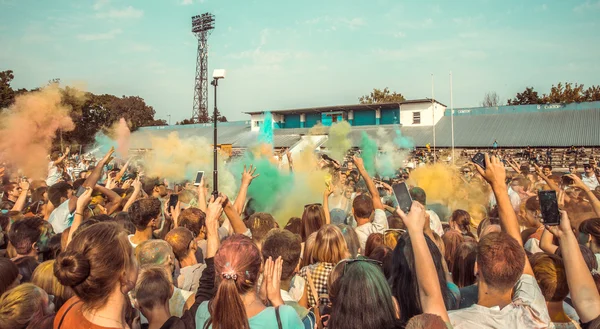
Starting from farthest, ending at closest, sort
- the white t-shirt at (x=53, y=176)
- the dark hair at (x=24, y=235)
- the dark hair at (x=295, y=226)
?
the white t-shirt at (x=53, y=176)
the dark hair at (x=295, y=226)
the dark hair at (x=24, y=235)

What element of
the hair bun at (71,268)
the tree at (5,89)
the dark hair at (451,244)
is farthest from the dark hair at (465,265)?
the tree at (5,89)

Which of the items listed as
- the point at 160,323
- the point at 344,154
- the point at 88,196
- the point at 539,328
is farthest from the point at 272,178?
the point at 344,154

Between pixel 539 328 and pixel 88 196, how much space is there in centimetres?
427

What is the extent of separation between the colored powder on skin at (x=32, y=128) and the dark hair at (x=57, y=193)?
30.0 ft

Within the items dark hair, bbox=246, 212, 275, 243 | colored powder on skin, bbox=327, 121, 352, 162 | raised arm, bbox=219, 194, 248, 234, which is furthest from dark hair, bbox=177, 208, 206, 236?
colored powder on skin, bbox=327, 121, 352, 162

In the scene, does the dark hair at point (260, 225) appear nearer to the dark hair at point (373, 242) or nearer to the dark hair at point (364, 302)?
the dark hair at point (373, 242)

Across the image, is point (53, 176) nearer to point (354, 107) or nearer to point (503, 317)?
point (503, 317)

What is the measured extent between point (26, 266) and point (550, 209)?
4.66 metres

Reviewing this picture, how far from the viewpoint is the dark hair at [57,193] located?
23.3ft

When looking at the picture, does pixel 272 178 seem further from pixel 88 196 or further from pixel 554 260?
pixel 554 260

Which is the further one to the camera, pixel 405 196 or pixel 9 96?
pixel 9 96

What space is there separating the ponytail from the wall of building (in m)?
44.1

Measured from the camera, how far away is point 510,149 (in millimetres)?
36281

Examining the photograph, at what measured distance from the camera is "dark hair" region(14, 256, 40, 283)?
3.96 m
